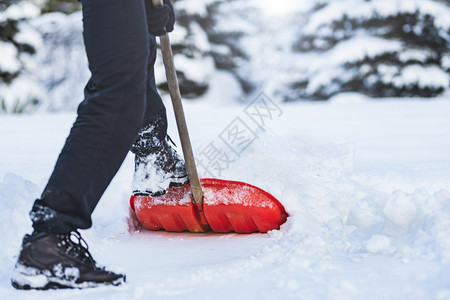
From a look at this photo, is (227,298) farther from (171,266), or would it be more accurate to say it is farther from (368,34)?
(368,34)

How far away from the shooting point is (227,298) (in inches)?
36.1

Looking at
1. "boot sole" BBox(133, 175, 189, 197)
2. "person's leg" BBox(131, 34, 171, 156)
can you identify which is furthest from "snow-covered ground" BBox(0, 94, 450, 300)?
"person's leg" BBox(131, 34, 171, 156)

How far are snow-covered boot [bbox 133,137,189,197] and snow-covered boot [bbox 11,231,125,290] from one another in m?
0.43

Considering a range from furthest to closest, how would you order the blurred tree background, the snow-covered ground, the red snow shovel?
the blurred tree background
the red snow shovel
the snow-covered ground

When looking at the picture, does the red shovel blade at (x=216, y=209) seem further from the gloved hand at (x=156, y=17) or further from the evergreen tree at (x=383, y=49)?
the evergreen tree at (x=383, y=49)

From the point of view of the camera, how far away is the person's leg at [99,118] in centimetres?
100

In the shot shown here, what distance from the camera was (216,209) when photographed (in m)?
1.42

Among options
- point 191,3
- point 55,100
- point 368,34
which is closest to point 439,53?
point 368,34

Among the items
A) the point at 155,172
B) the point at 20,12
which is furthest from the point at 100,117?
the point at 20,12

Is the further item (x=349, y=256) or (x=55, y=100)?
(x=55, y=100)

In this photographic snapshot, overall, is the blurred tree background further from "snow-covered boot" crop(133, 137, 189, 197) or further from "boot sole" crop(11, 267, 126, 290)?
"boot sole" crop(11, 267, 126, 290)

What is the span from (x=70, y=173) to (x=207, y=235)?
0.61 m

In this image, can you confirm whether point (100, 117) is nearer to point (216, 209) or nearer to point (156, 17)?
point (156, 17)

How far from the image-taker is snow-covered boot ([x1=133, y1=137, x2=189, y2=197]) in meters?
1.44
